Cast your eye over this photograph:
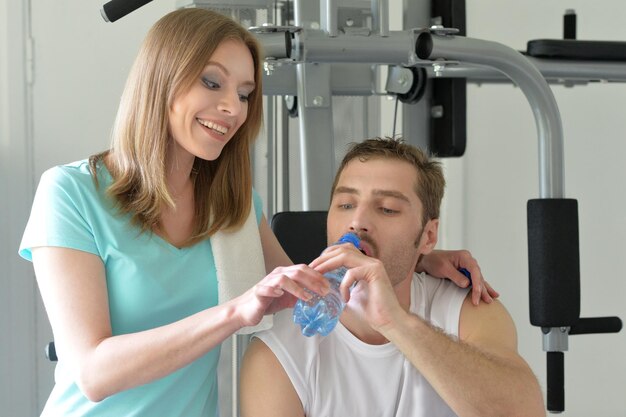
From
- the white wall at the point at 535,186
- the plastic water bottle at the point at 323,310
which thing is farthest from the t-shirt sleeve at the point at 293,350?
the white wall at the point at 535,186

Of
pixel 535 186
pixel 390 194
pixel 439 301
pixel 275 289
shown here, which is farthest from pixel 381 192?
pixel 535 186

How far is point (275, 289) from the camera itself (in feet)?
3.98

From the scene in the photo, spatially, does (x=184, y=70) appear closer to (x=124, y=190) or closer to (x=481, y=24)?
(x=124, y=190)

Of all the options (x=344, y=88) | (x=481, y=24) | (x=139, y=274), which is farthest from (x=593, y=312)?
(x=139, y=274)

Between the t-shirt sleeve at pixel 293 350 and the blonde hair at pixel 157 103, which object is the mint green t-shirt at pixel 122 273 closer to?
the blonde hair at pixel 157 103

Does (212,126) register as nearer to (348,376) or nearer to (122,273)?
(122,273)

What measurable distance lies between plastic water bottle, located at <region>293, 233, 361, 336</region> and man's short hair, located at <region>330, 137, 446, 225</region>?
12.9 inches

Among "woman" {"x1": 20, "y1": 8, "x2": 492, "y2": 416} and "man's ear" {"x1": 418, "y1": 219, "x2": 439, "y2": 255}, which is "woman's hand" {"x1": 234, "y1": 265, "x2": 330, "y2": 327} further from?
"man's ear" {"x1": 418, "y1": 219, "x2": 439, "y2": 255}

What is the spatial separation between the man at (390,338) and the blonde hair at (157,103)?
24cm

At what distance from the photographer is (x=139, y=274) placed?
144 cm

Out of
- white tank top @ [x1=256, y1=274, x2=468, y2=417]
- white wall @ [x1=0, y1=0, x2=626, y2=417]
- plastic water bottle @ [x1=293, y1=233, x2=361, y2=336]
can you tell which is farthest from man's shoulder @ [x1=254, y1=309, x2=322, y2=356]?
white wall @ [x1=0, y1=0, x2=626, y2=417]

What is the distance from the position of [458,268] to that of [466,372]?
29 cm

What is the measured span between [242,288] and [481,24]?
2521 mm

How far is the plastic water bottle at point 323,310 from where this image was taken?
1379 mm
